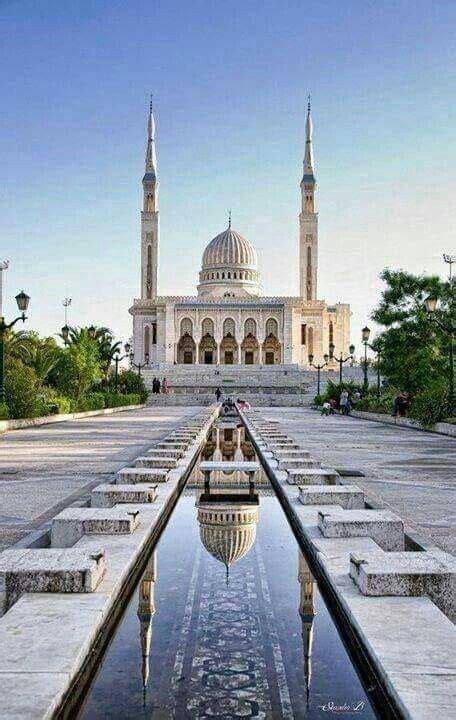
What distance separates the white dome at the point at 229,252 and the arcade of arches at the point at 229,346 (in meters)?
9.00

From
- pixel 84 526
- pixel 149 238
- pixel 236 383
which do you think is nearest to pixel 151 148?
pixel 149 238

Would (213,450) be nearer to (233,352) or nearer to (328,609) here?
(328,609)

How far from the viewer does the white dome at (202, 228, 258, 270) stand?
293ft

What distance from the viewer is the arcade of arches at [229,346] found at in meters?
83.4

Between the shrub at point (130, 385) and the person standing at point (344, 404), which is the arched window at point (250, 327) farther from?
the person standing at point (344, 404)

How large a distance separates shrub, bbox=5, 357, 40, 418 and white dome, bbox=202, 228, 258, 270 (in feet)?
218

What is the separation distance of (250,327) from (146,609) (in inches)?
3137

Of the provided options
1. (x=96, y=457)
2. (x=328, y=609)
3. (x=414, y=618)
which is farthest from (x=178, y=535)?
(x=96, y=457)

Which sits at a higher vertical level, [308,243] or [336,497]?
[308,243]

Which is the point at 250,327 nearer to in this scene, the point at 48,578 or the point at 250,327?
the point at 250,327

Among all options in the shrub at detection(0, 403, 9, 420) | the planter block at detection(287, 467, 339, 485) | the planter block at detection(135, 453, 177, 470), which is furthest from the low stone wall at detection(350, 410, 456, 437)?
the planter block at detection(287, 467, 339, 485)

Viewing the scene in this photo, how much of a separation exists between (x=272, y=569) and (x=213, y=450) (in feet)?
32.0

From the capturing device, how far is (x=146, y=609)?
4.57 metres

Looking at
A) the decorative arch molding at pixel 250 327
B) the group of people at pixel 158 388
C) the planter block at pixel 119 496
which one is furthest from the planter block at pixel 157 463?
the decorative arch molding at pixel 250 327
